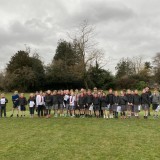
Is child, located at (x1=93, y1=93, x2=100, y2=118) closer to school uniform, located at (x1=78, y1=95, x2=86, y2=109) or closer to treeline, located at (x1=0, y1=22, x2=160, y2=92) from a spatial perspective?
school uniform, located at (x1=78, y1=95, x2=86, y2=109)

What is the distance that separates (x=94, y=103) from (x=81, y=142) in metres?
9.35

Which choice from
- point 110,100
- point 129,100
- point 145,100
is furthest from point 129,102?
point 110,100

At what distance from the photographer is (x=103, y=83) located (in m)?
61.1

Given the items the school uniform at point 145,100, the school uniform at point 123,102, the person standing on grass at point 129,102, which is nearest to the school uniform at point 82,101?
the school uniform at point 123,102

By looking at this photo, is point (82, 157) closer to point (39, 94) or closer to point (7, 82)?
point (39, 94)

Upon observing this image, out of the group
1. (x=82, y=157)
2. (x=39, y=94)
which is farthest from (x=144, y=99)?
(x=82, y=157)

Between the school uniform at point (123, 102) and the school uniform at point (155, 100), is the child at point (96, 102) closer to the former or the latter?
the school uniform at point (123, 102)

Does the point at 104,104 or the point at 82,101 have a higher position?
the point at 82,101

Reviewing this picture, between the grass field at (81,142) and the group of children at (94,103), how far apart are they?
15.9ft

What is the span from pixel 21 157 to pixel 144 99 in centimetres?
1250

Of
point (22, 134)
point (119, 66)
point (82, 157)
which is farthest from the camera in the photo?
point (119, 66)

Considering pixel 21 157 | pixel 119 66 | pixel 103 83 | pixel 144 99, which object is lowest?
pixel 21 157

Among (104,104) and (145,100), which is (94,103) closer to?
(104,104)

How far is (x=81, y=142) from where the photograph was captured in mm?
12156
